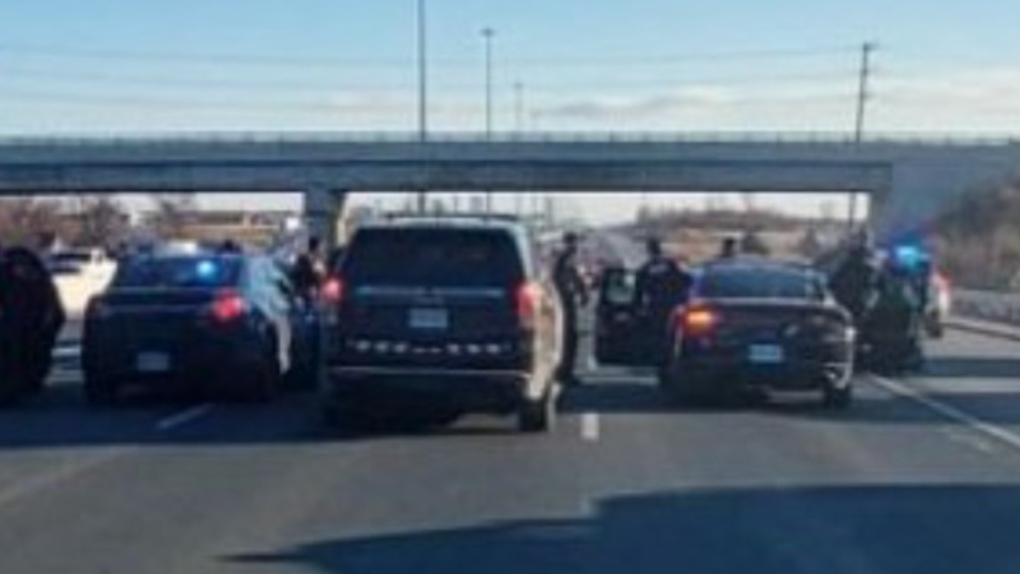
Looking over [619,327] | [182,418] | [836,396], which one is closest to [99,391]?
[182,418]

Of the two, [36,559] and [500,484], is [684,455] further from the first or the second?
[36,559]

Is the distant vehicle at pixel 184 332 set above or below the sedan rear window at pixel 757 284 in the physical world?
below

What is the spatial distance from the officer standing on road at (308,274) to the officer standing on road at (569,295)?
2735 mm

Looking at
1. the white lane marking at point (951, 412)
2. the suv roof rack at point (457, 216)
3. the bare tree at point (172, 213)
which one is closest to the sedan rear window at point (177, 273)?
the suv roof rack at point (457, 216)

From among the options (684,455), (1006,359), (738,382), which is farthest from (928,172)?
(684,455)

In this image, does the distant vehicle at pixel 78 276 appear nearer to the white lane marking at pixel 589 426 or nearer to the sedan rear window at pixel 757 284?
the sedan rear window at pixel 757 284

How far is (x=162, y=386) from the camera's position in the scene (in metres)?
27.0

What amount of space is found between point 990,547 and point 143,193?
306ft

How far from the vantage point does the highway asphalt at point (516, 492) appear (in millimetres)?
13492

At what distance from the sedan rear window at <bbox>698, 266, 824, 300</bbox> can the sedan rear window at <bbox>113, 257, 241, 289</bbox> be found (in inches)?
190

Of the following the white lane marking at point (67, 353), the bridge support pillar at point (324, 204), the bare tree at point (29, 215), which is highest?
the white lane marking at point (67, 353)

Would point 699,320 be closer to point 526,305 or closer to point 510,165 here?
point 526,305

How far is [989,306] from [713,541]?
55.0 metres

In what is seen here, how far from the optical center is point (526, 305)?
2216 centimetres
